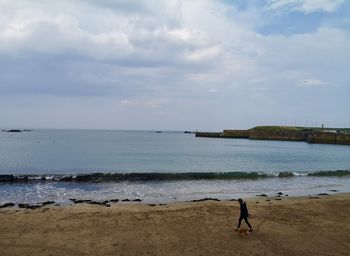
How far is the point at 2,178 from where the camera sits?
30969 mm

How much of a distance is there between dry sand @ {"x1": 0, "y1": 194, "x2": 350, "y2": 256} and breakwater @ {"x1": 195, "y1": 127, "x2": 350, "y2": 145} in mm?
95484

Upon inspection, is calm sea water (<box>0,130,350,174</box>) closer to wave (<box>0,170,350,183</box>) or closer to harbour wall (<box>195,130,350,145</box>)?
wave (<box>0,170,350,183</box>)

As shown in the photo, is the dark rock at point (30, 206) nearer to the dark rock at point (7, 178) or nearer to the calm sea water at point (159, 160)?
the dark rock at point (7, 178)

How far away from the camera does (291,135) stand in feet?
414

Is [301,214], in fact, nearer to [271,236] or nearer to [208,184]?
[271,236]

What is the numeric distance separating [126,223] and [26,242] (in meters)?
4.26

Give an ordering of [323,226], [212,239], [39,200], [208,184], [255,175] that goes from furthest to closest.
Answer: [255,175] < [208,184] < [39,200] < [323,226] < [212,239]

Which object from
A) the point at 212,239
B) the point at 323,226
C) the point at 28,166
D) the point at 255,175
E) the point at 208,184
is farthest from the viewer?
the point at 28,166

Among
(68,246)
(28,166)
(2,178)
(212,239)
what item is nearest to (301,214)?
(212,239)

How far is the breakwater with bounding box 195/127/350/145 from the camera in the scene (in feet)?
347

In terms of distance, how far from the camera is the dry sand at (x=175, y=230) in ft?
37.6

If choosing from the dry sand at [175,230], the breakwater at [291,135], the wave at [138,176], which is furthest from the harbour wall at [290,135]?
the dry sand at [175,230]

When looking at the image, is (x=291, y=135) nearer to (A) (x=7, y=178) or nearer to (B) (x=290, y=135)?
(B) (x=290, y=135)

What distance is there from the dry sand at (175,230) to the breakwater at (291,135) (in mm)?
95484
